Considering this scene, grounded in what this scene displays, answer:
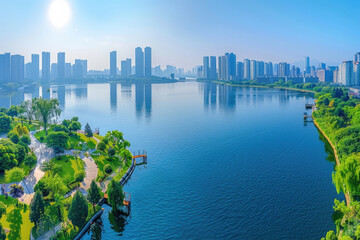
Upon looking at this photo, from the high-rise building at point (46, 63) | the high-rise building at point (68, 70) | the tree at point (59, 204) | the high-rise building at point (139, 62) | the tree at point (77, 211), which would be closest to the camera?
the tree at point (77, 211)

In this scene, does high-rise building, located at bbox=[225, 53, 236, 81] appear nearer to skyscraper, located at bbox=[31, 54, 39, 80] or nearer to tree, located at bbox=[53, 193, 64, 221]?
skyscraper, located at bbox=[31, 54, 39, 80]

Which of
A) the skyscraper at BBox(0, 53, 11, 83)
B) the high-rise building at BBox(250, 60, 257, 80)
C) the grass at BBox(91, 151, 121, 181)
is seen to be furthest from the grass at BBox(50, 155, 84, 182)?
the high-rise building at BBox(250, 60, 257, 80)

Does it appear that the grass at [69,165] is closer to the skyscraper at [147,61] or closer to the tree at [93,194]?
the tree at [93,194]

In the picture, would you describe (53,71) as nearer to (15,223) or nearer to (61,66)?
(61,66)

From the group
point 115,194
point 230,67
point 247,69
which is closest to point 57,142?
point 115,194

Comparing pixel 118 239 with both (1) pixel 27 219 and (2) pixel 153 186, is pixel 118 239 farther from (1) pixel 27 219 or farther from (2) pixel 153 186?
(2) pixel 153 186

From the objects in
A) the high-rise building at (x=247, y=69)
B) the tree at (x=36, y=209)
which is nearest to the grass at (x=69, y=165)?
the tree at (x=36, y=209)
